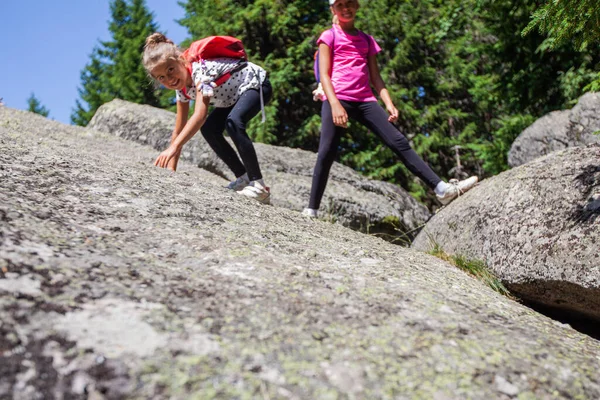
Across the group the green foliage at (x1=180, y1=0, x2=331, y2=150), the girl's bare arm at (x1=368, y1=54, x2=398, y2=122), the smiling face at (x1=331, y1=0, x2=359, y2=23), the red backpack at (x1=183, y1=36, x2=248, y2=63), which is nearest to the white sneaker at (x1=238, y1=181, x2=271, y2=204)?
the red backpack at (x1=183, y1=36, x2=248, y2=63)

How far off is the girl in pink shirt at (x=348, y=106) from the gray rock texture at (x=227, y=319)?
1.81 meters

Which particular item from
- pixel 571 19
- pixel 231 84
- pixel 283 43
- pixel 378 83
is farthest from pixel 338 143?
pixel 283 43

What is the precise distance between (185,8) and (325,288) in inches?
527

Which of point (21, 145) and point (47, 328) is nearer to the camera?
point (47, 328)

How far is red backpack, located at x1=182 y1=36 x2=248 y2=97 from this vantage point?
4.27m

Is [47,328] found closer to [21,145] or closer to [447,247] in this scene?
[21,145]

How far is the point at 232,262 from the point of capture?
2.10 m

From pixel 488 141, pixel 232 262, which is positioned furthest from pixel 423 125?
pixel 232 262

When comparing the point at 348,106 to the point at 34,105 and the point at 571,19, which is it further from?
the point at 34,105

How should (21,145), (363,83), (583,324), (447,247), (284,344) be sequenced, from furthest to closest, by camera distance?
(363,83), (447,247), (21,145), (583,324), (284,344)

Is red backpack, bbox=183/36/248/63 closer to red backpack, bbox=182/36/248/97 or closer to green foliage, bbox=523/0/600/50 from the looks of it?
red backpack, bbox=182/36/248/97

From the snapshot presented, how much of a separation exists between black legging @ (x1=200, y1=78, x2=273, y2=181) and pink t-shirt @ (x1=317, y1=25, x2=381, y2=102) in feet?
1.93

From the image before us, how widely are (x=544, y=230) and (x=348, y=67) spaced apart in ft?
6.57

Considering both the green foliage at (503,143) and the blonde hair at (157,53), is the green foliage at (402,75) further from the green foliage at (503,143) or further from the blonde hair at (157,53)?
the blonde hair at (157,53)
